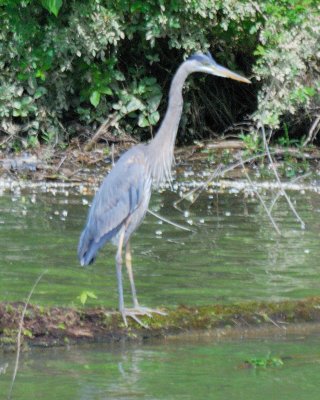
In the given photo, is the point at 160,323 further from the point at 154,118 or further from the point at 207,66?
the point at 154,118

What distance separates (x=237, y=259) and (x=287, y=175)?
5.29 meters

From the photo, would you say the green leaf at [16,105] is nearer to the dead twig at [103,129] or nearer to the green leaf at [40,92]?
the green leaf at [40,92]

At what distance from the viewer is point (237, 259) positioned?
9008mm

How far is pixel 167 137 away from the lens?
7391 millimetres

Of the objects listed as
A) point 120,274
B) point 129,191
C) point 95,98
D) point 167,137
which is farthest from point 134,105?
point 120,274

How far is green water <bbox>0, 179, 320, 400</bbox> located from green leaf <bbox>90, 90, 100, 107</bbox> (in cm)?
230

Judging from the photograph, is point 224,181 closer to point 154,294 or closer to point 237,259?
point 237,259

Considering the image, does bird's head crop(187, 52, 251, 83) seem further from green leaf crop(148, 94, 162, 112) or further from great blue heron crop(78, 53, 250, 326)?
green leaf crop(148, 94, 162, 112)

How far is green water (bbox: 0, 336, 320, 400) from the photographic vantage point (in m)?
5.27

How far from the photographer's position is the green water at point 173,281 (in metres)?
5.44

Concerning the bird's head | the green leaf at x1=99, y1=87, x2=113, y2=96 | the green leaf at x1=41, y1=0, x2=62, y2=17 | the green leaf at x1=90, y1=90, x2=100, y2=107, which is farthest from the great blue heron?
the green leaf at x1=99, y1=87, x2=113, y2=96

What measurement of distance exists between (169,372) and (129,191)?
Answer: 174 cm

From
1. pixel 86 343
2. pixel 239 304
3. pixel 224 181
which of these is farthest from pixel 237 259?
pixel 224 181

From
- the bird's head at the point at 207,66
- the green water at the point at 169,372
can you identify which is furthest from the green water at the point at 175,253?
the bird's head at the point at 207,66
